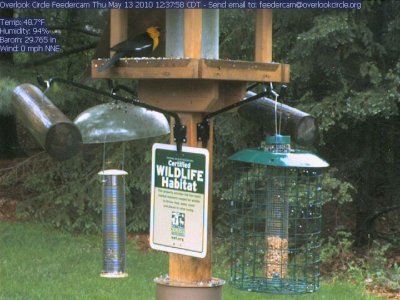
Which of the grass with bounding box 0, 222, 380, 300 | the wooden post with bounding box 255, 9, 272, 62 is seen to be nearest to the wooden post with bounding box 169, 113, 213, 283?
the wooden post with bounding box 255, 9, 272, 62

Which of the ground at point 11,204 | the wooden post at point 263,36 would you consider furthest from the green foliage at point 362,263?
the wooden post at point 263,36

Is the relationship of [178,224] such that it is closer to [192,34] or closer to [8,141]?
[192,34]

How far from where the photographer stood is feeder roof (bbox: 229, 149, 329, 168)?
280cm

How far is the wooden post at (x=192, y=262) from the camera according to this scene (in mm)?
2771

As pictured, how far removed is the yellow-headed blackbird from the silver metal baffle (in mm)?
877

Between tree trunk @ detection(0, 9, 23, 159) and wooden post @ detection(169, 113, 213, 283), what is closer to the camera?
wooden post @ detection(169, 113, 213, 283)

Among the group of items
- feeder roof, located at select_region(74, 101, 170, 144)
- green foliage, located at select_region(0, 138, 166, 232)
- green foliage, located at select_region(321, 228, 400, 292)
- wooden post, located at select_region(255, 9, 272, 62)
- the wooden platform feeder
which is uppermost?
wooden post, located at select_region(255, 9, 272, 62)

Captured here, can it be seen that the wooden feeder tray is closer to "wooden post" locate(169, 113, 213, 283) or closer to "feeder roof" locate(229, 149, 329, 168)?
"wooden post" locate(169, 113, 213, 283)

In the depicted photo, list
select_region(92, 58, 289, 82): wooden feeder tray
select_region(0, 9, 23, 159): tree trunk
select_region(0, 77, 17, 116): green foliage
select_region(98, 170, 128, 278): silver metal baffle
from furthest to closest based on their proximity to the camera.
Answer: select_region(0, 9, 23, 159): tree trunk < select_region(0, 77, 17, 116): green foliage < select_region(98, 170, 128, 278): silver metal baffle < select_region(92, 58, 289, 82): wooden feeder tray

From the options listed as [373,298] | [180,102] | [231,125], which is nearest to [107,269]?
[180,102]

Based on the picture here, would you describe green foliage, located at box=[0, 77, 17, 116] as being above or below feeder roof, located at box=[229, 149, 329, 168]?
above

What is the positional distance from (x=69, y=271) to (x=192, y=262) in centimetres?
403

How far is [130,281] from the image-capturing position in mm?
6039

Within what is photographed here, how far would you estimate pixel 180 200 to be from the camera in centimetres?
273
